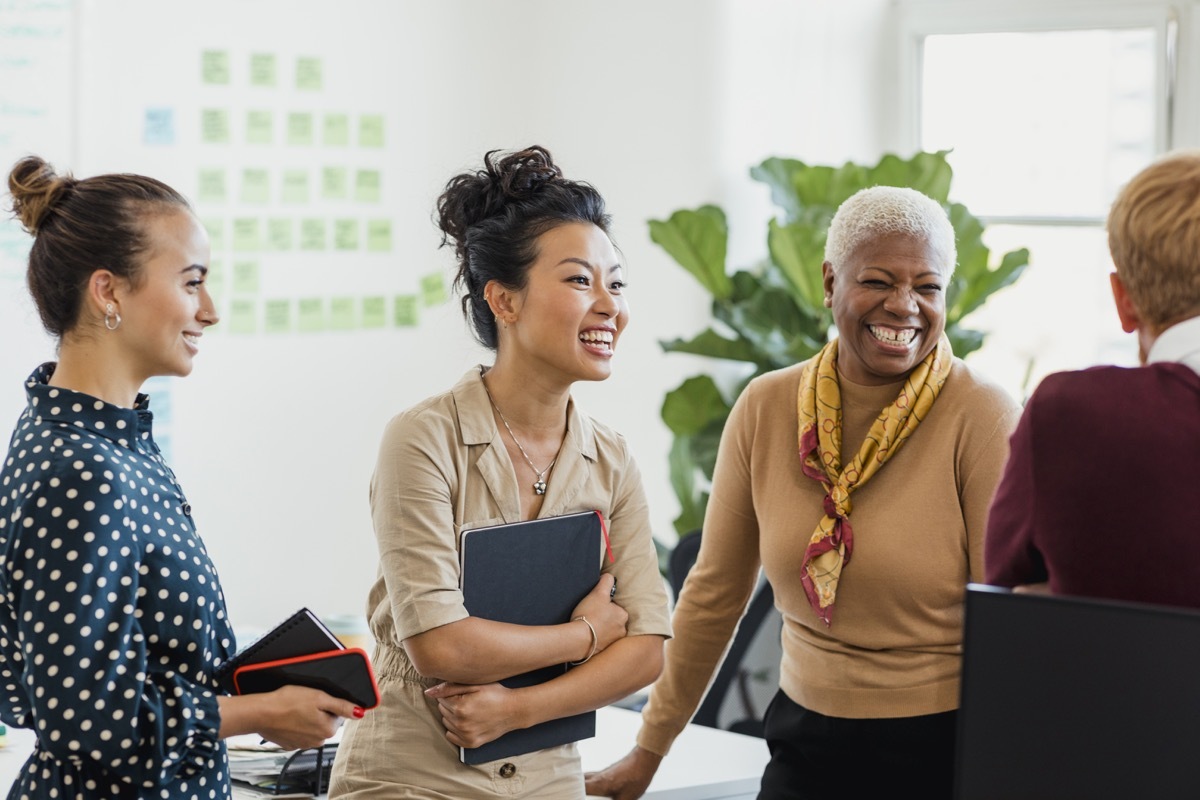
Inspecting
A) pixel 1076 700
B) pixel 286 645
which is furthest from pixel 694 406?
Answer: pixel 1076 700

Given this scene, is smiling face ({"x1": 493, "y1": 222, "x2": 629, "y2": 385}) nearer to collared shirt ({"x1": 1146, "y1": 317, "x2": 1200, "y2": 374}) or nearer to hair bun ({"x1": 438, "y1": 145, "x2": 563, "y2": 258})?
hair bun ({"x1": 438, "y1": 145, "x2": 563, "y2": 258})

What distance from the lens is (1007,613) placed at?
108 cm

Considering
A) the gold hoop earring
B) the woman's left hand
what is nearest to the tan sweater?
the woman's left hand

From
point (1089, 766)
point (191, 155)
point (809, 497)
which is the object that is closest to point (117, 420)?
point (809, 497)

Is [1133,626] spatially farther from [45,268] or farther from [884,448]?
[45,268]

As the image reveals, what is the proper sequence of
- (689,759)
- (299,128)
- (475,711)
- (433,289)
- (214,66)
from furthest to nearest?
(433,289) < (299,128) < (214,66) < (689,759) < (475,711)

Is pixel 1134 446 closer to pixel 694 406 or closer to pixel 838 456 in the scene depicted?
pixel 838 456

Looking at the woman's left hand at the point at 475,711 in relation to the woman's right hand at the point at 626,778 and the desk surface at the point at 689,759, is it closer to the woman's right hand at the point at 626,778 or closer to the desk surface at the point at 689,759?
the woman's right hand at the point at 626,778

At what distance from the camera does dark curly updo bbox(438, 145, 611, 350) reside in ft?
6.25

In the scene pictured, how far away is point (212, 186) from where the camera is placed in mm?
3529

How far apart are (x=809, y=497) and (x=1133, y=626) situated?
97 centimetres

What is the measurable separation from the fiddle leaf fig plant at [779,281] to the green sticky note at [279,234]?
99 centimetres

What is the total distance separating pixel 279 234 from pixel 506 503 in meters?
2.08

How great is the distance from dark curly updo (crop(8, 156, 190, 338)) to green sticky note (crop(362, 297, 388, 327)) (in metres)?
2.24
